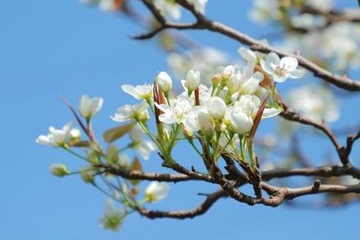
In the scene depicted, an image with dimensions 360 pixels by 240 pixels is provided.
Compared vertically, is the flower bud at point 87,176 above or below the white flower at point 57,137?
below

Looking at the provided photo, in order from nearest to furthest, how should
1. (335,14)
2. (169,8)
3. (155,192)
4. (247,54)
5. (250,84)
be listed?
(250,84)
(247,54)
(155,192)
(169,8)
(335,14)

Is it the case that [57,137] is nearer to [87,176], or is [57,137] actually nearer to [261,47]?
[87,176]

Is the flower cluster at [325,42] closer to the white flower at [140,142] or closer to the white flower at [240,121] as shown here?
the white flower at [140,142]

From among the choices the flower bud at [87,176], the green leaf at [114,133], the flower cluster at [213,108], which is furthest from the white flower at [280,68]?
the flower bud at [87,176]

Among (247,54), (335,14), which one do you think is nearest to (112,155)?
(247,54)

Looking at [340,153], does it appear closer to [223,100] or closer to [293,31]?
[223,100]

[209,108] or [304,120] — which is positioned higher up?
[209,108]
